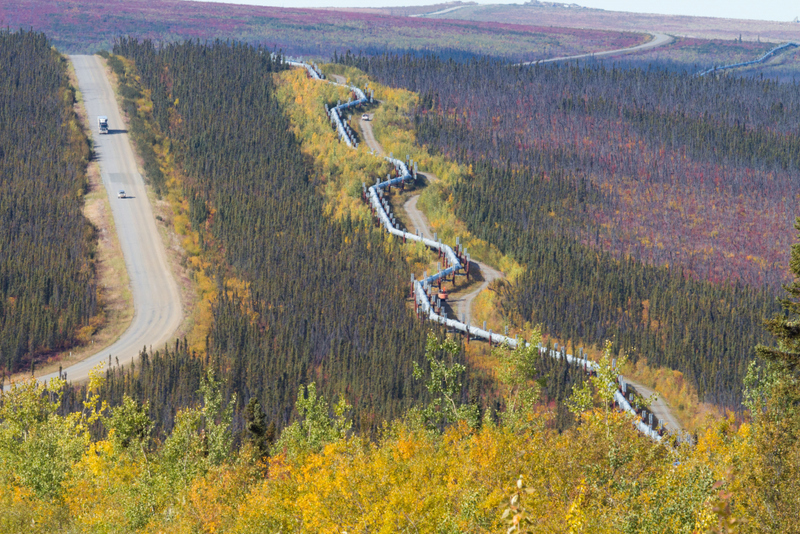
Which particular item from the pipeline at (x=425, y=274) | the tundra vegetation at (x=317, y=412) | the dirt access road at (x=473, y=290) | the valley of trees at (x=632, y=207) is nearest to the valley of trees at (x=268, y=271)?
the tundra vegetation at (x=317, y=412)

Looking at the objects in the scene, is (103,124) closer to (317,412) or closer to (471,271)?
(471,271)

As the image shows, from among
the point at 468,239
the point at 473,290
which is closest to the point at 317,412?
the point at 473,290

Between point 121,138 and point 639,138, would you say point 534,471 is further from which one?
point 639,138

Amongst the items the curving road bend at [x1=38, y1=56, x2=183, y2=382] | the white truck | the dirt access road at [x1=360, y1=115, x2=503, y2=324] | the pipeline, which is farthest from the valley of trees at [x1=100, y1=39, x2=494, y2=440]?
the dirt access road at [x1=360, y1=115, x2=503, y2=324]

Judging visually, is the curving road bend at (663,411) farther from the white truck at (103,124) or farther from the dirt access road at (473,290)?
the white truck at (103,124)

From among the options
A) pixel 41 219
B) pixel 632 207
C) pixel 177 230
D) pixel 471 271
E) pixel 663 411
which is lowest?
pixel 663 411

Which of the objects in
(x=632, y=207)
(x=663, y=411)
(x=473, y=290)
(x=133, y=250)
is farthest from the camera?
(x=632, y=207)
